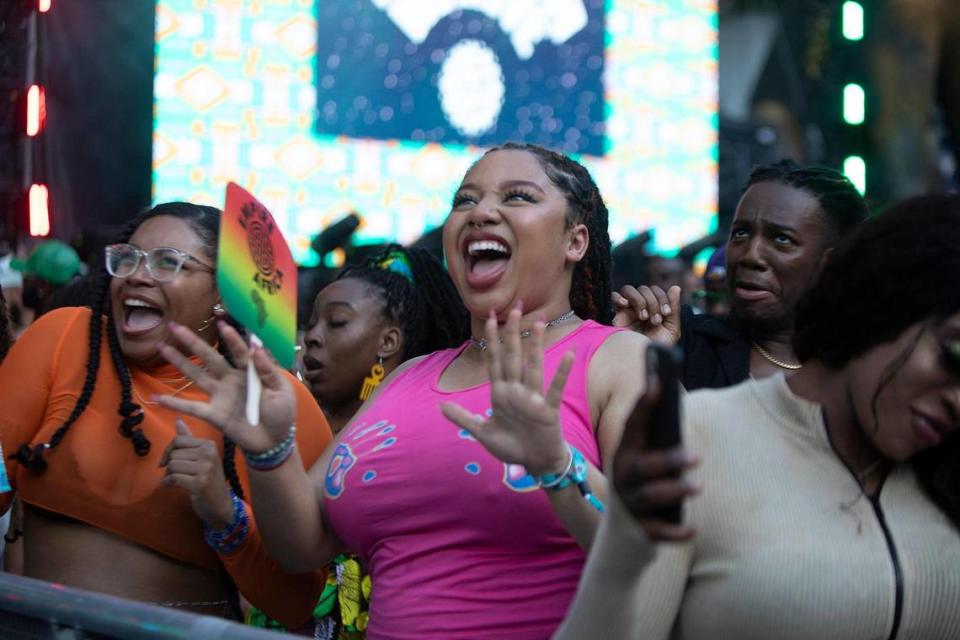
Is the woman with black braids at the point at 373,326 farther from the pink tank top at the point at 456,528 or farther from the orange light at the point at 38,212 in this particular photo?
the orange light at the point at 38,212

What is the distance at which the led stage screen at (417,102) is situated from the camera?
8.52m

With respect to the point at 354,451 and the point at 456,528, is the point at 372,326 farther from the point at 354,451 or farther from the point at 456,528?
the point at 456,528

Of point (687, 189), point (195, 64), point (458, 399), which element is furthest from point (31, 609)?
point (687, 189)

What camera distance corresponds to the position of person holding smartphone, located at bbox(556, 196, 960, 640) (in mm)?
1523

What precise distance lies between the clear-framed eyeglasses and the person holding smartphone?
1.22 m

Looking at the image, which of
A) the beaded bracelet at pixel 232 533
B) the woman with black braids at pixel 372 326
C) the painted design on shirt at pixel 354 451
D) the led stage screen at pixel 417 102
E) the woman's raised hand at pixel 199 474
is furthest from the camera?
the led stage screen at pixel 417 102

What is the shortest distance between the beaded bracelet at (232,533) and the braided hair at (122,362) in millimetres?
124

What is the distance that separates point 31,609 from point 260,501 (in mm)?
476

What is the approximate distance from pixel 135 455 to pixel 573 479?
1.05m

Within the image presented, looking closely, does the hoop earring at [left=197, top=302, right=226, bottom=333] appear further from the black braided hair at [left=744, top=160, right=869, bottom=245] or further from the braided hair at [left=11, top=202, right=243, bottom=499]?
the black braided hair at [left=744, top=160, right=869, bottom=245]

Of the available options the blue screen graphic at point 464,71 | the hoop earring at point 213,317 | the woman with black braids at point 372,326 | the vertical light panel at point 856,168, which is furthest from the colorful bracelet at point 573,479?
the vertical light panel at point 856,168

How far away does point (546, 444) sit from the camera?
164cm

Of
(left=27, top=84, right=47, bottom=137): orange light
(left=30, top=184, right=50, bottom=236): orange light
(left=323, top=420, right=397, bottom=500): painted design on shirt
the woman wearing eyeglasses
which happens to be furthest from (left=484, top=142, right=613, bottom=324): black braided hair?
(left=30, top=184, right=50, bottom=236): orange light

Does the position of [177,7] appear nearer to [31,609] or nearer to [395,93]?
[395,93]
